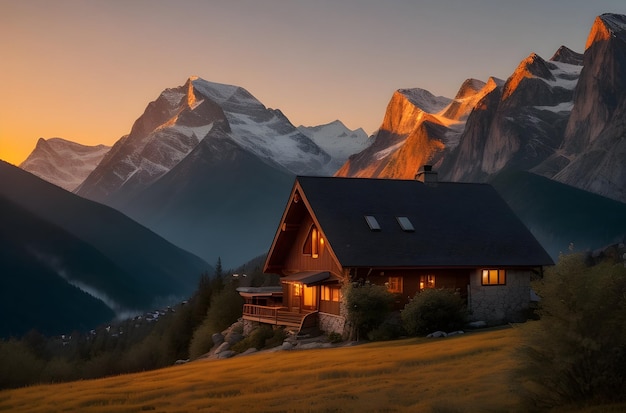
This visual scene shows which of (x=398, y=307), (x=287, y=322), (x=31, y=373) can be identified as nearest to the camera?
(x=398, y=307)

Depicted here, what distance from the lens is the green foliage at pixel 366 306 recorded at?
39.1m

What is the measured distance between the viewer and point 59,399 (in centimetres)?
2522

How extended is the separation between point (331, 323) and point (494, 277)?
438 inches

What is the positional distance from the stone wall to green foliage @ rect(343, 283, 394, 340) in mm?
6961

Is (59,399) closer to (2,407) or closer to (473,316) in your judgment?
(2,407)

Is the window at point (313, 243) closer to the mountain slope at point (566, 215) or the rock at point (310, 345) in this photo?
the rock at point (310, 345)

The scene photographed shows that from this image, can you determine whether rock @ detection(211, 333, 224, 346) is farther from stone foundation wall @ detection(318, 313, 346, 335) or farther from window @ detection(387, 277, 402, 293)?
window @ detection(387, 277, 402, 293)

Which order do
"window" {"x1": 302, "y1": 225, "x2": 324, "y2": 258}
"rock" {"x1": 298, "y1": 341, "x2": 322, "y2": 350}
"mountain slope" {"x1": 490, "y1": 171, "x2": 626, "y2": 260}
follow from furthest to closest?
"mountain slope" {"x1": 490, "y1": 171, "x2": 626, "y2": 260}
"window" {"x1": 302, "y1": 225, "x2": 324, "y2": 258}
"rock" {"x1": 298, "y1": 341, "x2": 322, "y2": 350}

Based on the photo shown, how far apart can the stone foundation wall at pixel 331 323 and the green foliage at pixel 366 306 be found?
1.90m

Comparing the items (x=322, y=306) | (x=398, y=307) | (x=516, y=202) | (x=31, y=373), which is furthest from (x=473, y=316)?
(x=516, y=202)

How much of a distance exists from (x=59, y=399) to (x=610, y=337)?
18949mm

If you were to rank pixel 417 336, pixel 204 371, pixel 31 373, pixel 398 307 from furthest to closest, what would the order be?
pixel 31 373
pixel 398 307
pixel 417 336
pixel 204 371

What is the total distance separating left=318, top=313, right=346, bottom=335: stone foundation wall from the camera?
137 ft

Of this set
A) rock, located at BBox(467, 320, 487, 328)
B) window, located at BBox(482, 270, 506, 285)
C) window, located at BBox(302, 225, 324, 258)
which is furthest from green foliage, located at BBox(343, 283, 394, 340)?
window, located at BBox(482, 270, 506, 285)
